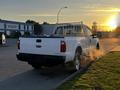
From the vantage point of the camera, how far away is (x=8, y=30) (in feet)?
287

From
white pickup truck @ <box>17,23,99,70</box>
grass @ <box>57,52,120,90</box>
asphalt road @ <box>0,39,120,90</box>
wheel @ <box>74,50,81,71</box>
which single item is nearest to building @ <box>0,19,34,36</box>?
asphalt road @ <box>0,39,120,90</box>

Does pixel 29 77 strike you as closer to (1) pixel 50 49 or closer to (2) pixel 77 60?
(1) pixel 50 49

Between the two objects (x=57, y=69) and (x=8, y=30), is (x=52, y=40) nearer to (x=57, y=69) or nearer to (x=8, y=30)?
(x=57, y=69)

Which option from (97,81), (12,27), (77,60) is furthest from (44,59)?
(12,27)

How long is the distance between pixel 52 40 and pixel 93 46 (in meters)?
5.15

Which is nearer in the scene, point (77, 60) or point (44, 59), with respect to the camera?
point (44, 59)

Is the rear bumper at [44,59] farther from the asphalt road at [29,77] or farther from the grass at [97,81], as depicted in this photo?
the grass at [97,81]

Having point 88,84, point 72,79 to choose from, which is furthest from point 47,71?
point 88,84

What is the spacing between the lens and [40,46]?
12430mm

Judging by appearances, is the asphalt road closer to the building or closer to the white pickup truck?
the white pickup truck

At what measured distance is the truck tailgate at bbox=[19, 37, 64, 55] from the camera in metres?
12.1

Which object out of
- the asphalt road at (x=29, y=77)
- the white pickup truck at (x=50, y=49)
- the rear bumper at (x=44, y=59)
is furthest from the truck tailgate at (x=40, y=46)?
the asphalt road at (x=29, y=77)

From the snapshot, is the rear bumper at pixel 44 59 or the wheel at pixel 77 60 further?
the wheel at pixel 77 60

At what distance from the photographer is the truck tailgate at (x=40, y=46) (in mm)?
12109
